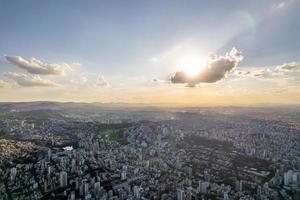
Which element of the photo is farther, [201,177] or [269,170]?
[269,170]

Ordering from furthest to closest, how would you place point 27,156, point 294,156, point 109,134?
point 109,134 < point 294,156 < point 27,156

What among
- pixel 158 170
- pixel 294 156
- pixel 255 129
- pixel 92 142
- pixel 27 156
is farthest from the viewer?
pixel 255 129

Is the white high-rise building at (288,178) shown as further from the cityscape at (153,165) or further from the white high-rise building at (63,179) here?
the white high-rise building at (63,179)

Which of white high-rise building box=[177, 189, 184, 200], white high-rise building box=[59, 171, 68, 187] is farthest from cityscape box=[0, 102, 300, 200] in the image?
white high-rise building box=[59, 171, 68, 187]

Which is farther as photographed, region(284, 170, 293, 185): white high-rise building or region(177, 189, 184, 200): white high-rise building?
region(284, 170, 293, 185): white high-rise building

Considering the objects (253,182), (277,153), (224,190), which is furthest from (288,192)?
(277,153)

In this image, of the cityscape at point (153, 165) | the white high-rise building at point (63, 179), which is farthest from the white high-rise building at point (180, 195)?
the white high-rise building at point (63, 179)

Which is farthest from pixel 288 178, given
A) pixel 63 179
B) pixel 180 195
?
pixel 63 179

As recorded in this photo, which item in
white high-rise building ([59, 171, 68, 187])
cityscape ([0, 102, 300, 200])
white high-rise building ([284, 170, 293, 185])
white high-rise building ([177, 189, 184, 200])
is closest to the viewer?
white high-rise building ([177, 189, 184, 200])

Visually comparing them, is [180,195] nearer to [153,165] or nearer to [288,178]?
[153,165]

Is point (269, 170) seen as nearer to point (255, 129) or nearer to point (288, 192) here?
point (288, 192)

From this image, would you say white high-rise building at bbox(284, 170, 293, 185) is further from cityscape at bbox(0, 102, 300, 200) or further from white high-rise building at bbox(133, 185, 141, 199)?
white high-rise building at bbox(133, 185, 141, 199)
